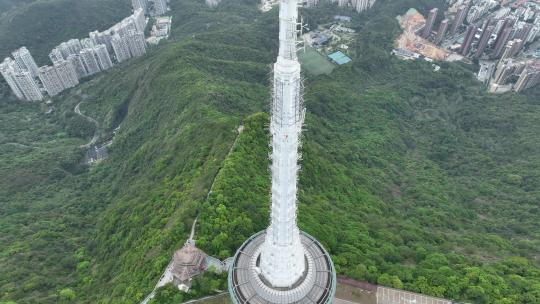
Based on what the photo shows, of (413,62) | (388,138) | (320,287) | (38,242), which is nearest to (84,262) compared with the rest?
(38,242)

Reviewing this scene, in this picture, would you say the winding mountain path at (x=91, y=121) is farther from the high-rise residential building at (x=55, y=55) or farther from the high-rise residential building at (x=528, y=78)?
the high-rise residential building at (x=528, y=78)

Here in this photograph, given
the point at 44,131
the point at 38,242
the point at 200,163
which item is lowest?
the point at 44,131

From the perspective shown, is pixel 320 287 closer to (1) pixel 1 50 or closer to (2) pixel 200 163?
(2) pixel 200 163

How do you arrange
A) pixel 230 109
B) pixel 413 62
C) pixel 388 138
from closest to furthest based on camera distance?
pixel 230 109 → pixel 388 138 → pixel 413 62

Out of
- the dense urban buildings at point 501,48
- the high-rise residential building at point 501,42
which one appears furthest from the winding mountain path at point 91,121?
the high-rise residential building at point 501,42

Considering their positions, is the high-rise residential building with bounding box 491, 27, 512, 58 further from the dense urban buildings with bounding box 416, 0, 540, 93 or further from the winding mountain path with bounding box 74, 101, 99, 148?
the winding mountain path with bounding box 74, 101, 99, 148

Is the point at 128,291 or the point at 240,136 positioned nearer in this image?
the point at 128,291

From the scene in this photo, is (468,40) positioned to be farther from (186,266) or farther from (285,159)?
(186,266)
